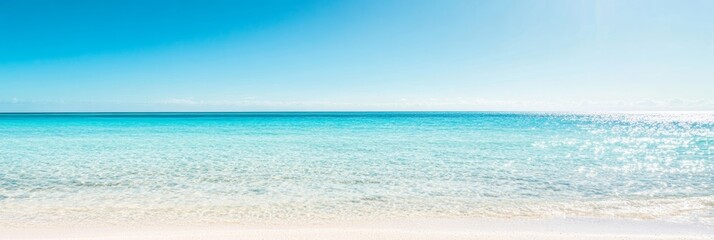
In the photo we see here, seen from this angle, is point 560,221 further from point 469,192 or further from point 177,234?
point 177,234

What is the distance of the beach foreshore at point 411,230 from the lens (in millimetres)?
6481

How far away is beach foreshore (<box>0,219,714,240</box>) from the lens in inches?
255

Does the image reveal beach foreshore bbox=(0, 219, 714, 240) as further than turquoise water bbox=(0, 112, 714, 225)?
No

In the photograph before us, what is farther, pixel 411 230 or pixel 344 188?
pixel 344 188

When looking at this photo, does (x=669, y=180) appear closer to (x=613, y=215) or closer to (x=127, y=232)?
(x=613, y=215)

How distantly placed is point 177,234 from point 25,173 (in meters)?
9.98

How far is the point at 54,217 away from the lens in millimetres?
7906

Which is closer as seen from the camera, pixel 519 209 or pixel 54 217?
→ pixel 54 217

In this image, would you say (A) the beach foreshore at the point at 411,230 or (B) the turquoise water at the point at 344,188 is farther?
(B) the turquoise water at the point at 344,188

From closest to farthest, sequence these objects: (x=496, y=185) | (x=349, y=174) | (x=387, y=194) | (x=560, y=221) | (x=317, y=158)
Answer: (x=560, y=221) < (x=387, y=194) < (x=496, y=185) < (x=349, y=174) < (x=317, y=158)

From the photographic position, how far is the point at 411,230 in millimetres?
6973

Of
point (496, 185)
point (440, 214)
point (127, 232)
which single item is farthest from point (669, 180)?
point (127, 232)

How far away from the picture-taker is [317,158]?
1716cm

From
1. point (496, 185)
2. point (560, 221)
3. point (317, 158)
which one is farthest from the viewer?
point (317, 158)
